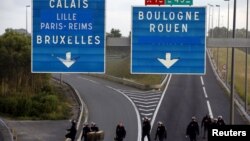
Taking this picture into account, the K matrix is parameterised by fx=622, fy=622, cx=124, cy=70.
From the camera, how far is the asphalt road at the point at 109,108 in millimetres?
34562

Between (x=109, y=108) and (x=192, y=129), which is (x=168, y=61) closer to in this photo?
(x=192, y=129)

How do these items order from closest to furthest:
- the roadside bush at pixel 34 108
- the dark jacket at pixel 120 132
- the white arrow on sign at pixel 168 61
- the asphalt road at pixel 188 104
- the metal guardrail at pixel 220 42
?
the metal guardrail at pixel 220 42 → the white arrow on sign at pixel 168 61 → the dark jacket at pixel 120 132 → the asphalt road at pixel 188 104 → the roadside bush at pixel 34 108

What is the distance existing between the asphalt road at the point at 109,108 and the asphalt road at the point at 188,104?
1.60 meters

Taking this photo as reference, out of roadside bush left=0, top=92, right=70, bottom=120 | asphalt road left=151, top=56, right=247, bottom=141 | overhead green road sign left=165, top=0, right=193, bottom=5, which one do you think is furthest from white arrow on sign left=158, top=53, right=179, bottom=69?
roadside bush left=0, top=92, right=70, bottom=120

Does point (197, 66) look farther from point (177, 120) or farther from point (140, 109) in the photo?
point (140, 109)

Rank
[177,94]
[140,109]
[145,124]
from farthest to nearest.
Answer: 1. [177,94]
2. [140,109]
3. [145,124]

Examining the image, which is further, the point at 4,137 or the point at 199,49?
the point at 4,137

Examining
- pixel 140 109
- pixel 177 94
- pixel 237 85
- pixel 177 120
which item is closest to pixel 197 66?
pixel 177 120

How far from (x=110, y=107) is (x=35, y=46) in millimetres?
22719

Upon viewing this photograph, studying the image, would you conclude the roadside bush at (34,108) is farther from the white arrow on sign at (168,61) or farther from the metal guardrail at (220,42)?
the white arrow on sign at (168,61)

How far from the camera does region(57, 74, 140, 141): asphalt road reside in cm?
3456

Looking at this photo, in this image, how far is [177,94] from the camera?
53.8 m

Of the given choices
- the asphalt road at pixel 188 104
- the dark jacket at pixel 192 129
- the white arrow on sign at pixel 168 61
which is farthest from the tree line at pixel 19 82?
the white arrow on sign at pixel 168 61

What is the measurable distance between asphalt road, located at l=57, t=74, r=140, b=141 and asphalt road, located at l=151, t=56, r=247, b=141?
5.24 ft
